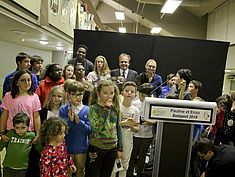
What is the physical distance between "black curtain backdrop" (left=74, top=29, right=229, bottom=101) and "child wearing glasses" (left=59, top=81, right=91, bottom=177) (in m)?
3.50

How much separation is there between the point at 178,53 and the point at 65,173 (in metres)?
4.33

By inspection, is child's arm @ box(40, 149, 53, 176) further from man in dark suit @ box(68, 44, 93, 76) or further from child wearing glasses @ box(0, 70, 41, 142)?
man in dark suit @ box(68, 44, 93, 76)

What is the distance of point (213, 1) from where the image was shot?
25.7 ft

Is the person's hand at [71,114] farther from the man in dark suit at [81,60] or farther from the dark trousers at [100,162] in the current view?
the man in dark suit at [81,60]

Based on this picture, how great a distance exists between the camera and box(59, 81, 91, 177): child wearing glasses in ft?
8.29

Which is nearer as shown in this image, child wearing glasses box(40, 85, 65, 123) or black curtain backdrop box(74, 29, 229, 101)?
child wearing glasses box(40, 85, 65, 123)

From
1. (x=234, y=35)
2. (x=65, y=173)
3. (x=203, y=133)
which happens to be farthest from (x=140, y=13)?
(x=65, y=173)

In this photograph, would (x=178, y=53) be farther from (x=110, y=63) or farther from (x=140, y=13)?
(x=140, y=13)

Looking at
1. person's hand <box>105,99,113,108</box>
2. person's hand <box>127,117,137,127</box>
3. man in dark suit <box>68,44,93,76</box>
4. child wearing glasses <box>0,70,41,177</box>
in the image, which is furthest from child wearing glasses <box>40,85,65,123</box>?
man in dark suit <box>68,44,93,76</box>

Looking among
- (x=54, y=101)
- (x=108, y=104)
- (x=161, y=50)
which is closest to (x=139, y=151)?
(x=108, y=104)

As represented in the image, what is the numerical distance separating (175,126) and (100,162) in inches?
46.8

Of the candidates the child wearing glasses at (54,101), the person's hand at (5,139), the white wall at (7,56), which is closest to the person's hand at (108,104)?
the child wearing glasses at (54,101)

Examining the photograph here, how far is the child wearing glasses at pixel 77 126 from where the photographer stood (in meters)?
2.53

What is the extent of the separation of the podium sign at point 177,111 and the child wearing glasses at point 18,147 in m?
1.39
